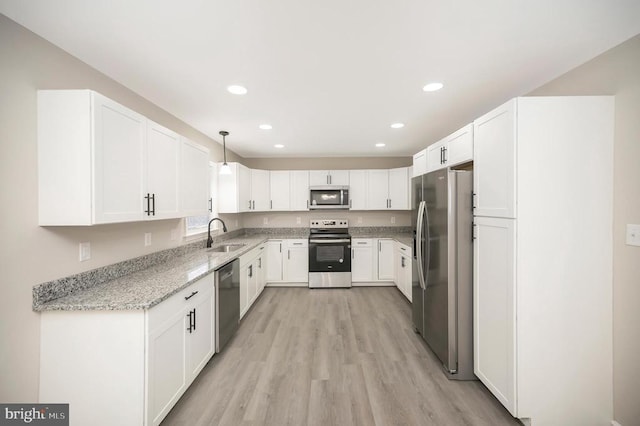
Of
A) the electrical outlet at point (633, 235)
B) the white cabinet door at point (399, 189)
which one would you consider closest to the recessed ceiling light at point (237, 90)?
the electrical outlet at point (633, 235)

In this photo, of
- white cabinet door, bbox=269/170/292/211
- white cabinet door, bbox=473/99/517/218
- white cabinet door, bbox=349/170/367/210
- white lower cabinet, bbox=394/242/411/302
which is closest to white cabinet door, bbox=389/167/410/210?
white cabinet door, bbox=349/170/367/210

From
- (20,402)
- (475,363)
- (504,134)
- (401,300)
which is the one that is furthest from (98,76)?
(401,300)

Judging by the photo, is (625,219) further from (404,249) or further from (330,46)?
(404,249)

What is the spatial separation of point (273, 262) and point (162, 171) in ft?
9.84

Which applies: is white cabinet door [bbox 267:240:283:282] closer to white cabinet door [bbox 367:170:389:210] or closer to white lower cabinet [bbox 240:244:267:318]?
white lower cabinet [bbox 240:244:267:318]

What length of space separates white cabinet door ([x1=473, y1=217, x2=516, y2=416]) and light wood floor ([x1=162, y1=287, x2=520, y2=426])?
0.25 m

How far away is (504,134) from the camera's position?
179cm

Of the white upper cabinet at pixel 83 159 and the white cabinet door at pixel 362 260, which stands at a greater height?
the white upper cabinet at pixel 83 159

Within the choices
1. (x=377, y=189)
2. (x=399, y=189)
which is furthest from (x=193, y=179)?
(x=399, y=189)

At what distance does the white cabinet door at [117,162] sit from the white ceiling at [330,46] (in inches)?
16.4

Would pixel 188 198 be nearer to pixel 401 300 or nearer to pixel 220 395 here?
pixel 220 395

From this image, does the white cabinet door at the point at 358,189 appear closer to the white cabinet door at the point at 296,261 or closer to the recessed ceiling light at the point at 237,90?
the white cabinet door at the point at 296,261

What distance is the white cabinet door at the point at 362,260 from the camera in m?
4.86

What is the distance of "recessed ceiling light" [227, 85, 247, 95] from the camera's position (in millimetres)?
2203
